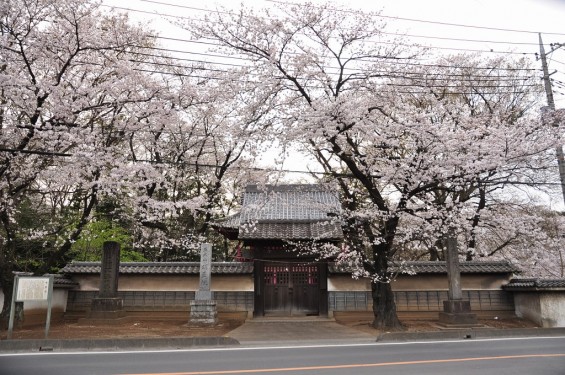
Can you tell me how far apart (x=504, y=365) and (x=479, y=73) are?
59.2 ft

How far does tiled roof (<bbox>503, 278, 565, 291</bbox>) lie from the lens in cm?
1561

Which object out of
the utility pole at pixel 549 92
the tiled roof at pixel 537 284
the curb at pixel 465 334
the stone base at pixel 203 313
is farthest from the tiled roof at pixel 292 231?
the utility pole at pixel 549 92

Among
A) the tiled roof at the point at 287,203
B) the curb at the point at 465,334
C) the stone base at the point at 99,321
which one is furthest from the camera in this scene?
the tiled roof at the point at 287,203

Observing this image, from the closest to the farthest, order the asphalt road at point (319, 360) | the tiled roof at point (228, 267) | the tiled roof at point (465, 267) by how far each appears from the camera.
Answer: the asphalt road at point (319, 360), the tiled roof at point (228, 267), the tiled roof at point (465, 267)

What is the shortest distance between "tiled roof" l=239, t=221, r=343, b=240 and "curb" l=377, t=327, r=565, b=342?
5344 mm

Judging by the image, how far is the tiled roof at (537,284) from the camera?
51.2 feet

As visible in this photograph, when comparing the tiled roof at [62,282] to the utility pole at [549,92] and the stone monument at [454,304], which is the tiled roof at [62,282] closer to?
the stone monument at [454,304]

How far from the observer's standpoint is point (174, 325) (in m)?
15.2

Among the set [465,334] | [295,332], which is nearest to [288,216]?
[295,332]

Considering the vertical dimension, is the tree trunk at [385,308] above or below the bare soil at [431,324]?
above

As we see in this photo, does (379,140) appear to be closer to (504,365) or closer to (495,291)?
(504,365)

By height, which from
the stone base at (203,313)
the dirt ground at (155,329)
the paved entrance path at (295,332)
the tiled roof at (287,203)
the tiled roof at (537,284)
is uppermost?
the tiled roof at (287,203)

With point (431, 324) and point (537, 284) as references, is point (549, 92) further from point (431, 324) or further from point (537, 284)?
point (431, 324)

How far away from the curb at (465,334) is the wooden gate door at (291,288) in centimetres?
595
